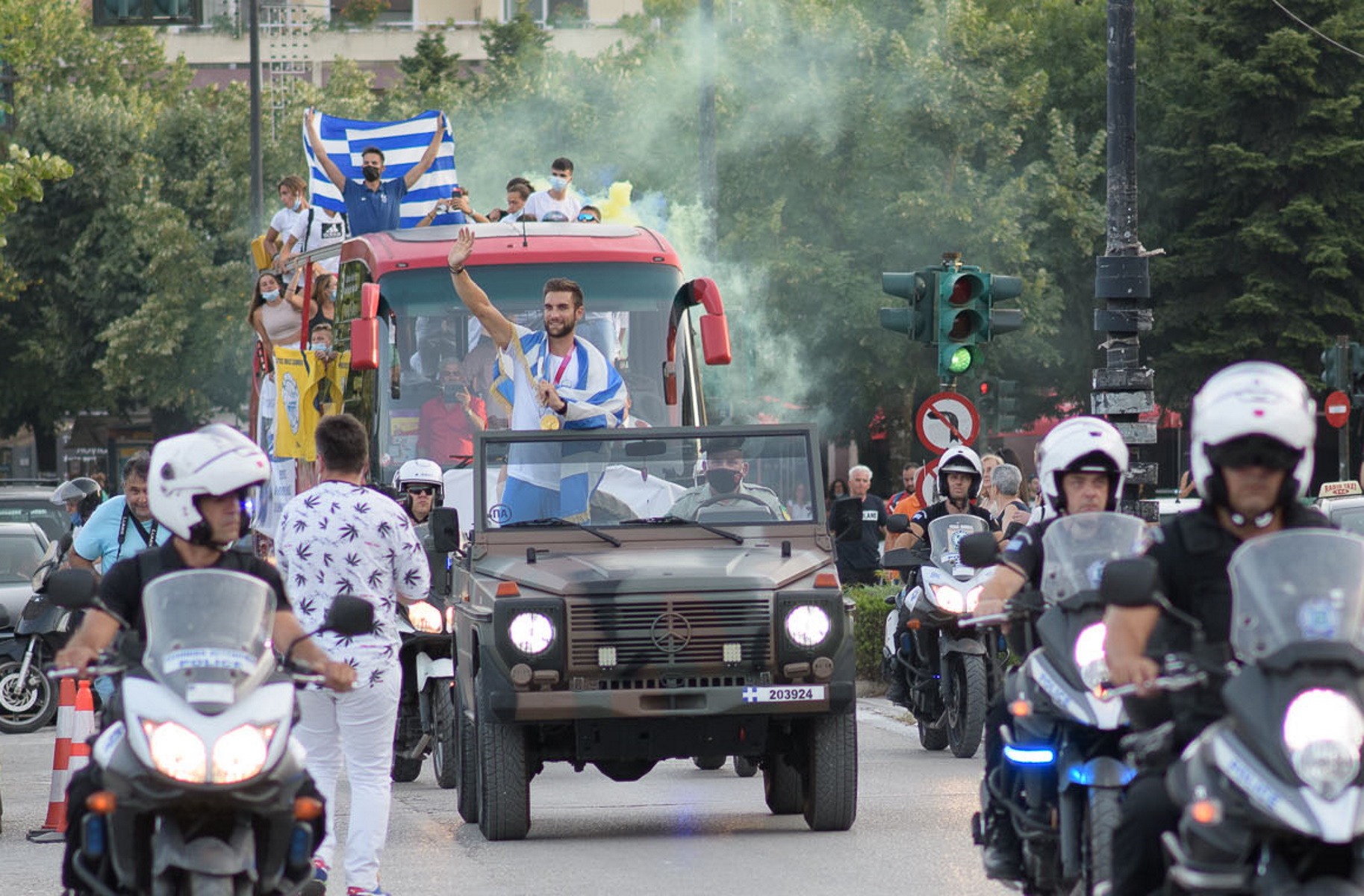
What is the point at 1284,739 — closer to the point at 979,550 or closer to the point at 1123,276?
the point at 979,550

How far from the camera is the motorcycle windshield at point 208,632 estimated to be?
6.55 m

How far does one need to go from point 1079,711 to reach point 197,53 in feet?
241

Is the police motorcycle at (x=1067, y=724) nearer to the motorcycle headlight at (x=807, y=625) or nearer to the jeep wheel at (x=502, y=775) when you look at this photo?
the motorcycle headlight at (x=807, y=625)

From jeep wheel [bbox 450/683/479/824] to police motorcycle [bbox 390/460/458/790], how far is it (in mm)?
1005

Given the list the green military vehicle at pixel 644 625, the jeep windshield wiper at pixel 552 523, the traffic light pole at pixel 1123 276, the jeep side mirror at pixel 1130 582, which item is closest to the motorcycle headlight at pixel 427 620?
the green military vehicle at pixel 644 625

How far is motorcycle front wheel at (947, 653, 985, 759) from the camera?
48.8 feet

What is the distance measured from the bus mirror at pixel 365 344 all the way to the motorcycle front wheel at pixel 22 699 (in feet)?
16.1

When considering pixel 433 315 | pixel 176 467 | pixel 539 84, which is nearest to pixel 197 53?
pixel 539 84

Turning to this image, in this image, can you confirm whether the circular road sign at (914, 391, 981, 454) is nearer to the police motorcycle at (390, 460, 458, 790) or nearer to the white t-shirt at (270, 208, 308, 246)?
the white t-shirt at (270, 208, 308, 246)

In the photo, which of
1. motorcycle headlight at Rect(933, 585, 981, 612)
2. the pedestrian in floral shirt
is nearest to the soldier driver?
motorcycle headlight at Rect(933, 585, 981, 612)

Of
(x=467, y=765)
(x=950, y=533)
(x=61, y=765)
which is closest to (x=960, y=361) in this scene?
(x=950, y=533)

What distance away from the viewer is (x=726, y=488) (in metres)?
12.5

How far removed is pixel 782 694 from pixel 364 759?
9.07ft

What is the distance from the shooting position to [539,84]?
168 feet
